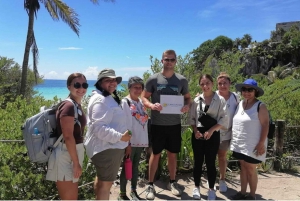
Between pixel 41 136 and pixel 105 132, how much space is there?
0.57m

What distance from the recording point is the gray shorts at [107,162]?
2730 millimetres

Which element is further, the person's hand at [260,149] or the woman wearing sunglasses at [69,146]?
the person's hand at [260,149]

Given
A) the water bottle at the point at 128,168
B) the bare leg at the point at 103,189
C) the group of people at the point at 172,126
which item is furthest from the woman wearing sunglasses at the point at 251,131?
the bare leg at the point at 103,189

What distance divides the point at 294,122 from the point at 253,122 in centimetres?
381

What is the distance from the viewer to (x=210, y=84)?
3.67m

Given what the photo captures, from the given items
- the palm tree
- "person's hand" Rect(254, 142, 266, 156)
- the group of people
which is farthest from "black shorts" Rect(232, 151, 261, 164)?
the palm tree

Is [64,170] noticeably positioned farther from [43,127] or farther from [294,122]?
[294,122]

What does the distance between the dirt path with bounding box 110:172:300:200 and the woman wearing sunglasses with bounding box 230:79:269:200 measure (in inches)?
17.7

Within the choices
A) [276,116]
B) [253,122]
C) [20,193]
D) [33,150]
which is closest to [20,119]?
[20,193]

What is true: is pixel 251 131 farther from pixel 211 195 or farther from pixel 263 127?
pixel 211 195

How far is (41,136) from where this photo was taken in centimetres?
245

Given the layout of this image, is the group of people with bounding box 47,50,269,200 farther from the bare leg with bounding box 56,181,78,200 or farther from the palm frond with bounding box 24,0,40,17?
the palm frond with bounding box 24,0,40,17

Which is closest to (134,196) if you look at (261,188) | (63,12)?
(261,188)

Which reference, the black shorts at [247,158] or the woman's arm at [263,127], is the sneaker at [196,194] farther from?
the woman's arm at [263,127]
